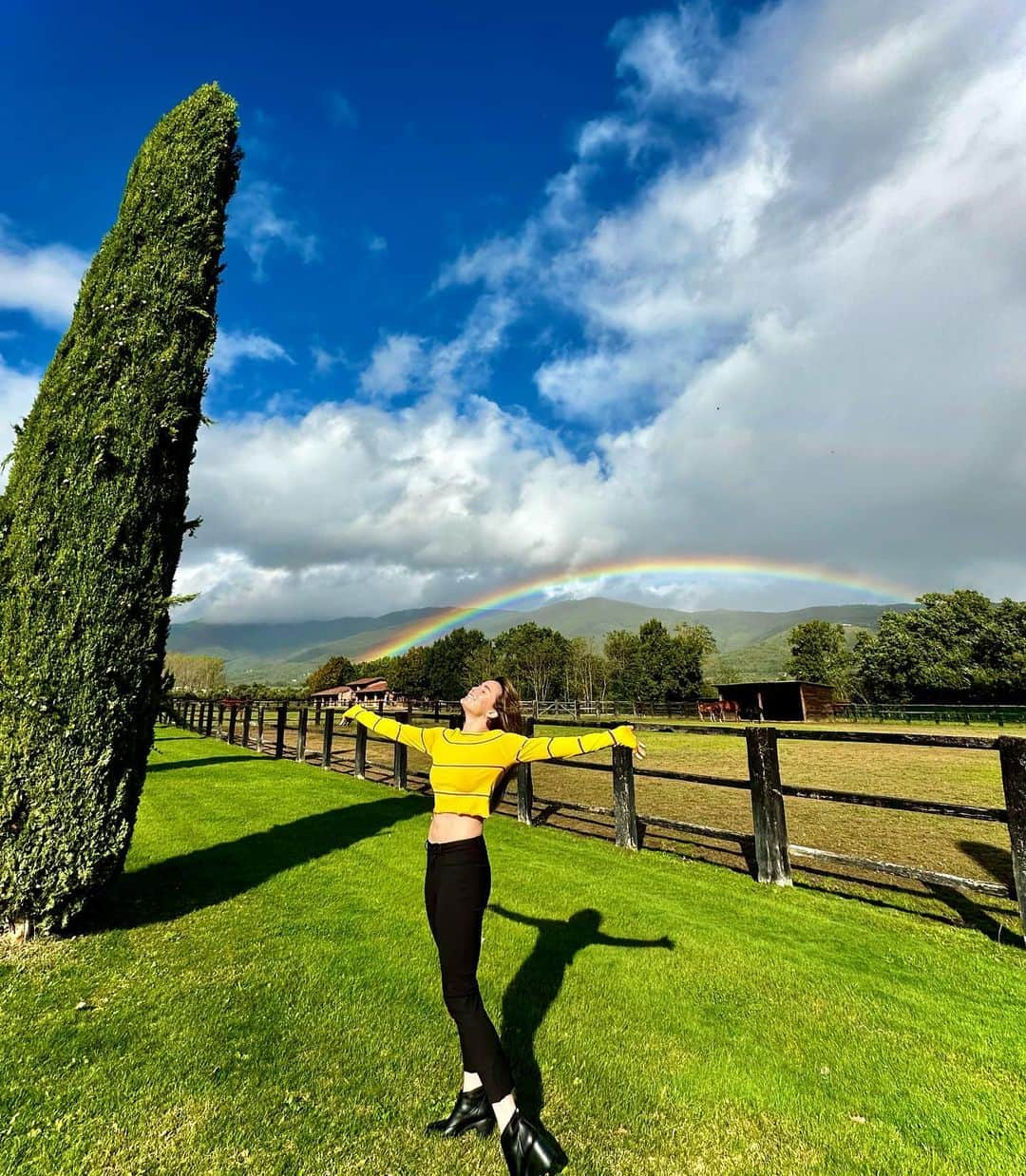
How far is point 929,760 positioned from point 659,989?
20.2 metres

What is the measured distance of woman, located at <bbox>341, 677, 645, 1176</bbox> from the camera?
247 centimetres

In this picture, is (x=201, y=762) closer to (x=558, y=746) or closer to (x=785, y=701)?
(x=558, y=746)

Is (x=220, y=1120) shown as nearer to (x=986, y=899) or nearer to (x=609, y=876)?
(x=609, y=876)

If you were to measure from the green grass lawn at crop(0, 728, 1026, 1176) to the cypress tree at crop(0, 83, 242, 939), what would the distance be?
0.91 m

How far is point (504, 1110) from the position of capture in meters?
2.48

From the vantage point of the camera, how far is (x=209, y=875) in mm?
Answer: 6266

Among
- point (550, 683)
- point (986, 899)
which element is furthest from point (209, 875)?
point (550, 683)

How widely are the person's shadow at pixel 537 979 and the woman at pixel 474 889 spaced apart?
335 millimetres

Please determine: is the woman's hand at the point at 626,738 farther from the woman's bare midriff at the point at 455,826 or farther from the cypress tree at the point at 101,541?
the cypress tree at the point at 101,541

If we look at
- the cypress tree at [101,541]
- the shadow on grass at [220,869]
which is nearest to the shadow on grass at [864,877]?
the shadow on grass at [220,869]

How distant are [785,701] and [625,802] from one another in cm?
5551

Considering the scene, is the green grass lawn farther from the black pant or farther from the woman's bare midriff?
the woman's bare midriff

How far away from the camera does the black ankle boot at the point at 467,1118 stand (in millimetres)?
2682

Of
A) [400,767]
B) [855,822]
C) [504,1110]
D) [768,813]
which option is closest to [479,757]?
[504,1110]
